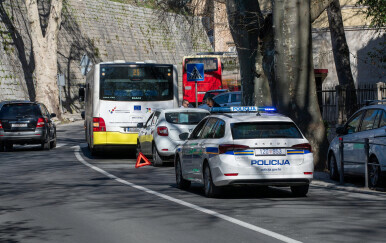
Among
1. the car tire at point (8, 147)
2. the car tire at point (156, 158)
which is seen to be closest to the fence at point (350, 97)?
the car tire at point (156, 158)

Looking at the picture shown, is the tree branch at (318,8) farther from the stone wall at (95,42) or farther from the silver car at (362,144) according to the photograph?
the stone wall at (95,42)

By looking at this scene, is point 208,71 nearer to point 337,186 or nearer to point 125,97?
point 125,97

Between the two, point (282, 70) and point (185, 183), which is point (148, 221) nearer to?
point (185, 183)

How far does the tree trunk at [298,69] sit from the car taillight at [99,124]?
288 inches

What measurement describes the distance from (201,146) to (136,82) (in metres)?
11.4

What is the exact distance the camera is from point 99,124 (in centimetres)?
2478

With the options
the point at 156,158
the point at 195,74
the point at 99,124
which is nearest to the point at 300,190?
the point at 156,158

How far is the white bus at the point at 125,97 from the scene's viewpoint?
24844 mm

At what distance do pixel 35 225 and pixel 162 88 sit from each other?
1530cm

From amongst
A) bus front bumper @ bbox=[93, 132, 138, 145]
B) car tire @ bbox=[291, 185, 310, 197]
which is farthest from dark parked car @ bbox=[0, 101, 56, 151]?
car tire @ bbox=[291, 185, 310, 197]

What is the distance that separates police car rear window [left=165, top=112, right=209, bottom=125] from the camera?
21609mm

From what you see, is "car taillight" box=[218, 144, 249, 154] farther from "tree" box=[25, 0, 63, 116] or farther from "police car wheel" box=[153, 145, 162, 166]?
"tree" box=[25, 0, 63, 116]

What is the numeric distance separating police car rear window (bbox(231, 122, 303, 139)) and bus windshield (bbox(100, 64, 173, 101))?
11953mm

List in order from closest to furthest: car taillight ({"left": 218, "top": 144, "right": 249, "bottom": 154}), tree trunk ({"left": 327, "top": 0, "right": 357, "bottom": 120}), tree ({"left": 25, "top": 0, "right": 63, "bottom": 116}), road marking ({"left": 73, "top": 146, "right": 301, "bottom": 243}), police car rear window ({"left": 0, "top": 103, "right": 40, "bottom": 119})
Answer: road marking ({"left": 73, "top": 146, "right": 301, "bottom": 243}) → car taillight ({"left": 218, "top": 144, "right": 249, "bottom": 154}) → tree trunk ({"left": 327, "top": 0, "right": 357, "bottom": 120}) → police car rear window ({"left": 0, "top": 103, "right": 40, "bottom": 119}) → tree ({"left": 25, "top": 0, "right": 63, "bottom": 116})
